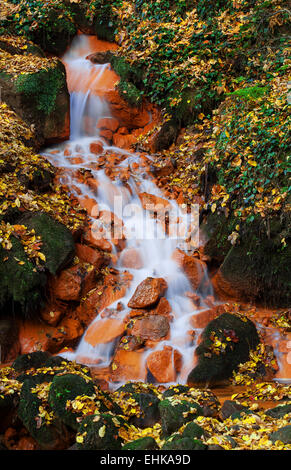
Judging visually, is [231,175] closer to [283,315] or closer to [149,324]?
[283,315]

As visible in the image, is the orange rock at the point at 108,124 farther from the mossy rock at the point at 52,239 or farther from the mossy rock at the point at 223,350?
the mossy rock at the point at 223,350

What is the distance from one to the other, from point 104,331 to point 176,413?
9.66 ft

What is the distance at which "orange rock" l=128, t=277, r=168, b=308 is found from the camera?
247 inches

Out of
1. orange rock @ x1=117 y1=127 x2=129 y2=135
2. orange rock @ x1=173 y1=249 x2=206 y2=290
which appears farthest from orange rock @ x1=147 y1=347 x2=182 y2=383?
orange rock @ x1=117 y1=127 x2=129 y2=135

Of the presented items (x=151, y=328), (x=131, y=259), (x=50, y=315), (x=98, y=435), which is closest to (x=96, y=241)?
(x=131, y=259)

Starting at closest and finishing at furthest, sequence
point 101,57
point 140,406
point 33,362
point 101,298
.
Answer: point 140,406
point 33,362
point 101,298
point 101,57

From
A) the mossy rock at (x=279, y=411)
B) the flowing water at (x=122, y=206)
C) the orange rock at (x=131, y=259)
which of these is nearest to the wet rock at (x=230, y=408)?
the mossy rock at (x=279, y=411)

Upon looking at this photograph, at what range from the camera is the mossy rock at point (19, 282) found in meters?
5.79

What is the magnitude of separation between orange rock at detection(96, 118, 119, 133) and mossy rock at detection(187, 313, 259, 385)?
251 inches

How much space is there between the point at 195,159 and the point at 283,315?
12.8 ft

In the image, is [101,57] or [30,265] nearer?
[30,265]

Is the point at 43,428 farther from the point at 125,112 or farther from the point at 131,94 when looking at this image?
the point at 131,94

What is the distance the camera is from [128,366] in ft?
18.1

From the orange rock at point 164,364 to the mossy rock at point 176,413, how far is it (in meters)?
1.83
